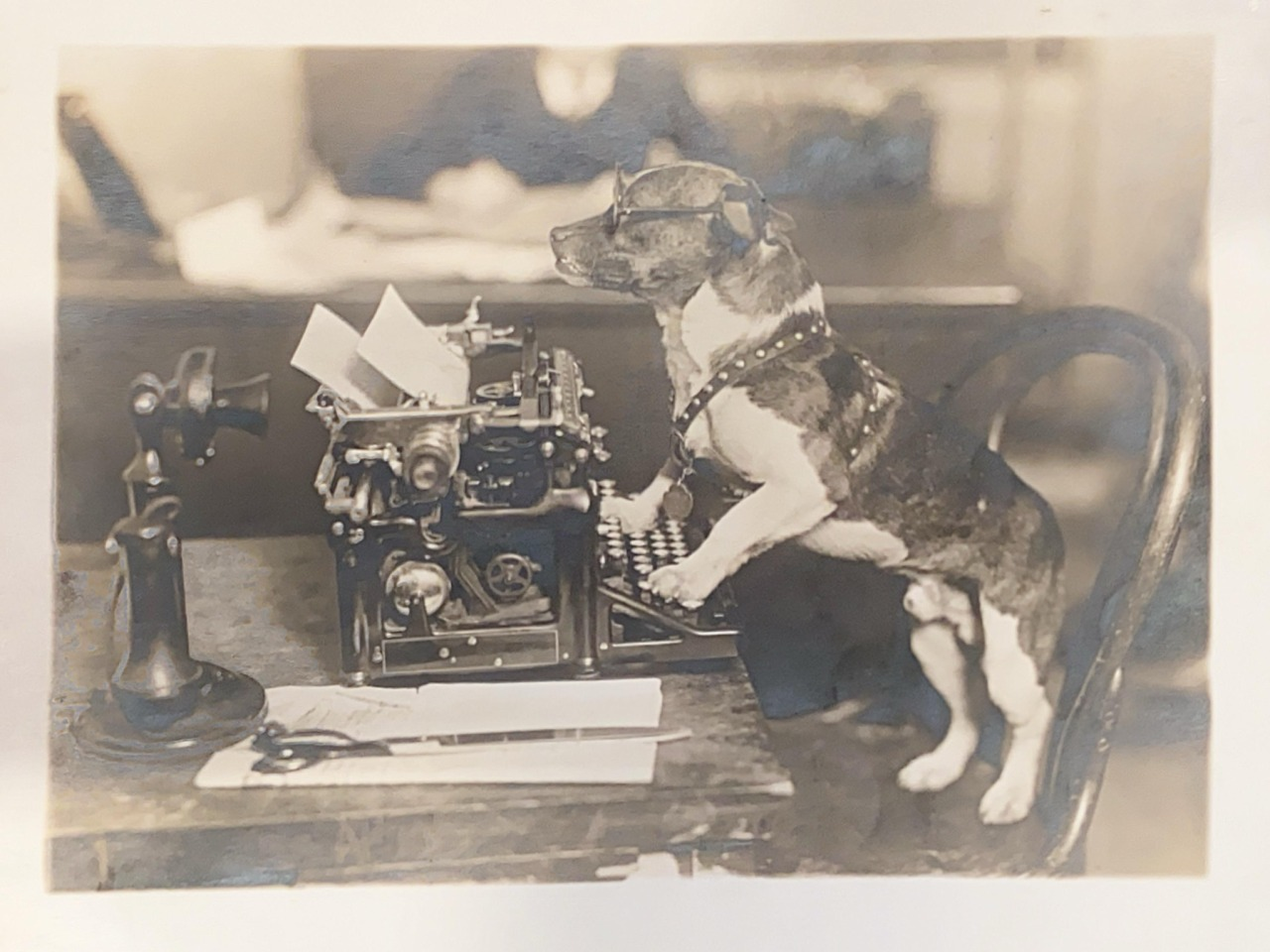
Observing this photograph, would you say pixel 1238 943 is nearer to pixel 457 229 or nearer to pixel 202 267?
pixel 457 229

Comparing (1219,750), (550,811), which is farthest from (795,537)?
(1219,750)

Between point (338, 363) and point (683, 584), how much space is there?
0.43m

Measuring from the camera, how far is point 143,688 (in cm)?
116

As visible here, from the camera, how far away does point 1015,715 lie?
1.19 m

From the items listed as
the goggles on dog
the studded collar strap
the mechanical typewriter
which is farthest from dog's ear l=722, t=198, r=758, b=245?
the mechanical typewriter

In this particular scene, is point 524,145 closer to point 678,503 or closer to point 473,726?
point 678,503

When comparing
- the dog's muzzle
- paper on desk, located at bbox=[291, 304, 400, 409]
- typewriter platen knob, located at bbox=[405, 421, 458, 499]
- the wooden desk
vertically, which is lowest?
the wooden desk

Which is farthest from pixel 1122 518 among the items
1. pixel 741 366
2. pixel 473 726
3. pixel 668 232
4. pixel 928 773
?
pixel 473 726

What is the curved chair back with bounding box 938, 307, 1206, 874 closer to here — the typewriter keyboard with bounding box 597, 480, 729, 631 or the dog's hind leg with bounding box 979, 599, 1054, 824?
the dog's hind leg with bounding box 979, 599, 1054, 824

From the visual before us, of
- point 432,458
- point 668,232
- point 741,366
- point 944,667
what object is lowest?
point 944,667

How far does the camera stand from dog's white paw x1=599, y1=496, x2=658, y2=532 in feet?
3.84

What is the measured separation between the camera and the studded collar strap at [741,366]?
116 cm

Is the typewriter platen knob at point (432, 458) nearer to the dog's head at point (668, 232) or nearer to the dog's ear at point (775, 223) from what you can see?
the dog's head at point (668, 232)

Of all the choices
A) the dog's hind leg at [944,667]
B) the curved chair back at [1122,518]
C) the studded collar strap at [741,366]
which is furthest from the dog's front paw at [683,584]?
the curved chair back at [1122,518]
